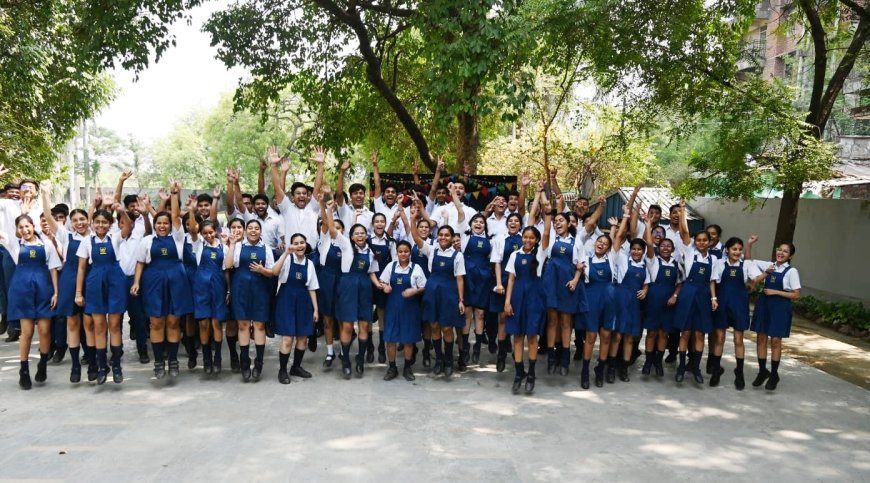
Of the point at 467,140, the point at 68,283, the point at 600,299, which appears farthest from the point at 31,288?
the point at 467,140

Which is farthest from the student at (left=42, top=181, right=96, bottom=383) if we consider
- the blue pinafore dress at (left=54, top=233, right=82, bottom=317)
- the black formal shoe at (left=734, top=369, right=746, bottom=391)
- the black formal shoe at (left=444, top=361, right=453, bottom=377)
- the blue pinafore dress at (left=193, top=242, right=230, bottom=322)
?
the black formal shoe at (left=734, top=369, right=746, bottom=391)

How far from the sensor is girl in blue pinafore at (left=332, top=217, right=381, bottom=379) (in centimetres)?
698

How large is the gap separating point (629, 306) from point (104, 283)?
5.10m

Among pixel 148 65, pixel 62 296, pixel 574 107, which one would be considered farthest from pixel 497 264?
pixel 574 107

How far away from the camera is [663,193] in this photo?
18.9 metres

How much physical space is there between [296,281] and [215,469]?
2507mm

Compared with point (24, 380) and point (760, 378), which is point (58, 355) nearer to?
point (24, 380)

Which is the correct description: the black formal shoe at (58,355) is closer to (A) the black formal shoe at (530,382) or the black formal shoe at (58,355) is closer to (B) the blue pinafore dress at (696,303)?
(A) the black formal shoe at (530,382)

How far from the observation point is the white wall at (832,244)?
502 inches

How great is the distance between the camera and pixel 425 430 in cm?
539

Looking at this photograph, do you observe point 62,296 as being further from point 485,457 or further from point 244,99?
point 244,99

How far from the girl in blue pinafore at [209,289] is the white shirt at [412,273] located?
1.61 m

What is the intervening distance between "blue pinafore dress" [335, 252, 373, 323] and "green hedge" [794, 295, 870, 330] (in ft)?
27.0

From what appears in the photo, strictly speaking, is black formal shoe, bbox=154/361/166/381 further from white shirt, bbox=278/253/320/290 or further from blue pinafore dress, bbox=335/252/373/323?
blue pinafore dress, bbox=335/252/373/323
